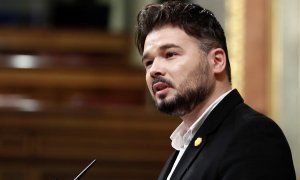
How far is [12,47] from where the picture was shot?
140 inches

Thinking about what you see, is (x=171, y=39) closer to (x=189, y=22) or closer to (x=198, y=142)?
(x=189, y=22)

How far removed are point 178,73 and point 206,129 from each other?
0.29 feet

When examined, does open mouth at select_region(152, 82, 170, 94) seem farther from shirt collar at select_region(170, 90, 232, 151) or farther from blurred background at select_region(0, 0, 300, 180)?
blurred background at select_region(0, 0, 300, 180)

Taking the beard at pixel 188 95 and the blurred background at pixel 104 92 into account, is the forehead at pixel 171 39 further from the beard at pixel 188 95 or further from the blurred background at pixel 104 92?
the blurred background at pixel 104 92

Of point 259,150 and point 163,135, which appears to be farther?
point 163,135

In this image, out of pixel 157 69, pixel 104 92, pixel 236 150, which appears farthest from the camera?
pixel 104 92

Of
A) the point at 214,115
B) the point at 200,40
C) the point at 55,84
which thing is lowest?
the point at 55,84

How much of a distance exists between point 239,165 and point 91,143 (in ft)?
5.69

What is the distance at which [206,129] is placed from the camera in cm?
103

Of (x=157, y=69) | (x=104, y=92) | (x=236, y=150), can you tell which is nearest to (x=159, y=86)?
(x=157, y=69)

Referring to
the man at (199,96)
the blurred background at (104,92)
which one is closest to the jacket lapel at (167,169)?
the man at (199,96)

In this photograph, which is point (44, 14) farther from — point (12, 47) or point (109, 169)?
point (109, 169)

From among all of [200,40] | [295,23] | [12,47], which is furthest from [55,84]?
[200,40]

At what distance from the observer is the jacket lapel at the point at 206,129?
1.02 m
